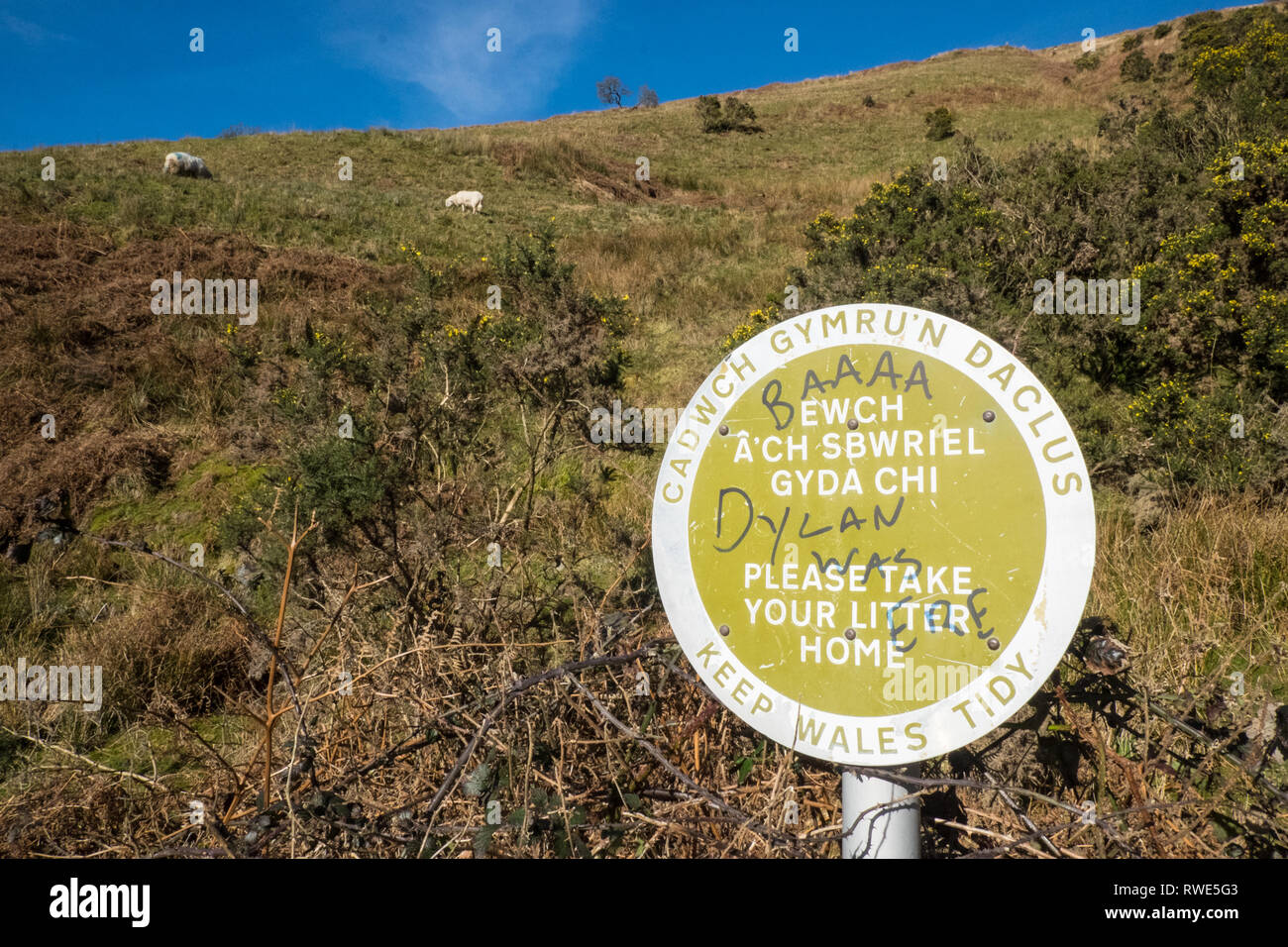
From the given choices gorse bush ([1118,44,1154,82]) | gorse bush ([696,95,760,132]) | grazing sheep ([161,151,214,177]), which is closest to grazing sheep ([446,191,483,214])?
grazing sheep ([161,151,214,177])

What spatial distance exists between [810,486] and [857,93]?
140 feet

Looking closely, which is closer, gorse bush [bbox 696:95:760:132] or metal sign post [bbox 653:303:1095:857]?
metal sign post [bbox 653:303:1095:857]

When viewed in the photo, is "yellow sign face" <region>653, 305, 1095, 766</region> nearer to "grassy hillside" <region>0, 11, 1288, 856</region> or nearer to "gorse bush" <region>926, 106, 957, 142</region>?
"grassy hillside" <region>0, 11, 1288, 856</region>

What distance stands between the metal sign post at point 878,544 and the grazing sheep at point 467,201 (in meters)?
15.2

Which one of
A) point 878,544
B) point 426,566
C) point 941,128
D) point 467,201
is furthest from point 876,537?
point 941,128

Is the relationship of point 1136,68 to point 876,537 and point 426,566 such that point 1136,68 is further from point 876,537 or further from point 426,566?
point 876,537

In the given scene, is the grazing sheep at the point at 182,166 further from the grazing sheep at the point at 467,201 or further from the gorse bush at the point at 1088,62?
the gorse bush at the point at 1088,62

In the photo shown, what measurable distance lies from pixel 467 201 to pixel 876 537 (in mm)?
15847

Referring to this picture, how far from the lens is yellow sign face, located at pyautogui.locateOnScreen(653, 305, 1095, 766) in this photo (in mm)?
1513

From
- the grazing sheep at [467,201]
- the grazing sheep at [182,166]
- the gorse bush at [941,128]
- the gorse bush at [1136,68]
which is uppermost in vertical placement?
the gorse bush at [1136,68]

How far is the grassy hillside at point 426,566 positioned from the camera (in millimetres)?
1943

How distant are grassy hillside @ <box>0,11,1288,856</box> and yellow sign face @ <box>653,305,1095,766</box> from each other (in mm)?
272

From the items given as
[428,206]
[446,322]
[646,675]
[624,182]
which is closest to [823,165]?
[624,182]

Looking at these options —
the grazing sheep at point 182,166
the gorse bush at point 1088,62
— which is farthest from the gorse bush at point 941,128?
the grazing sheep at point 182,166
